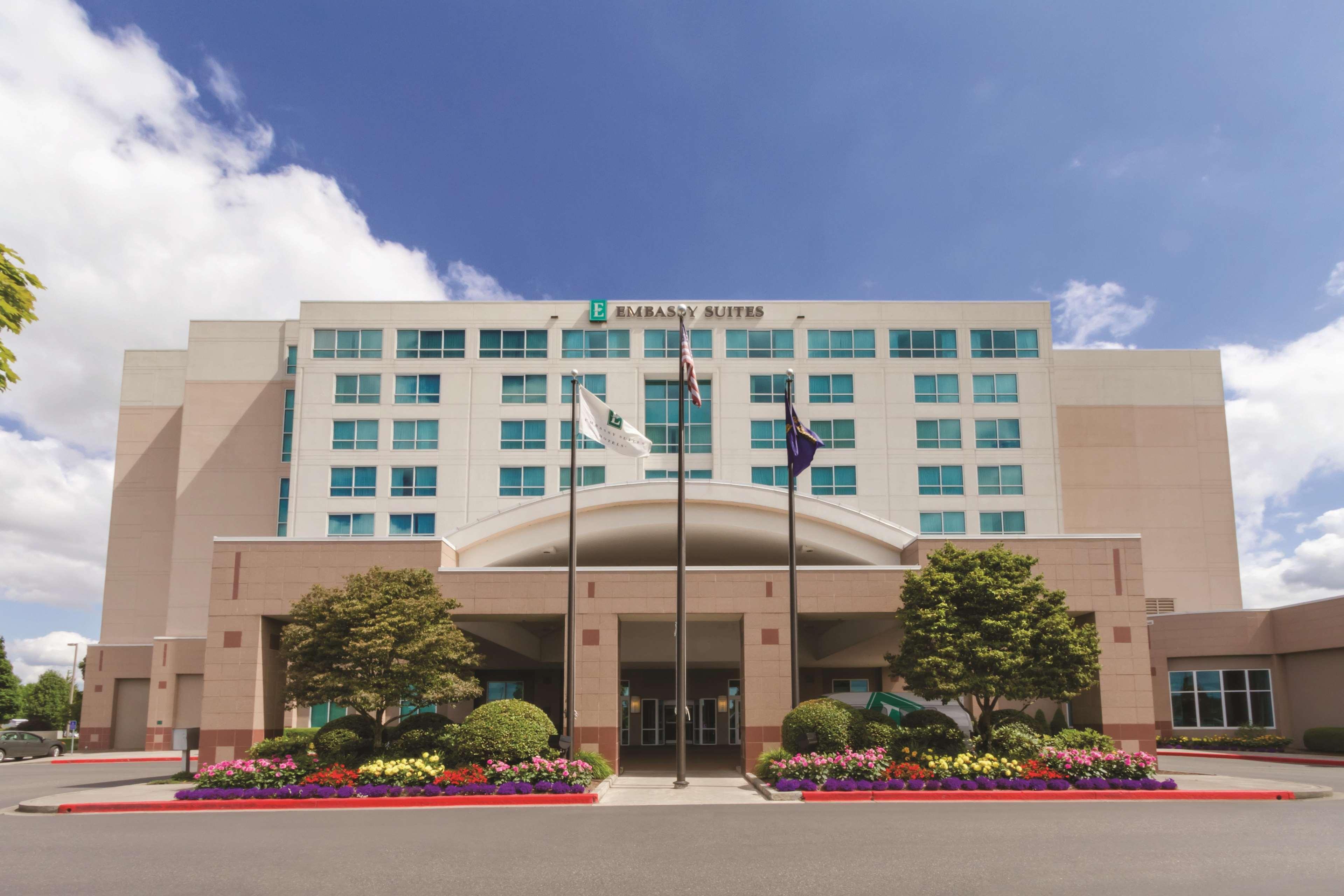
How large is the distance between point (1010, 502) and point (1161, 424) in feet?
36.3

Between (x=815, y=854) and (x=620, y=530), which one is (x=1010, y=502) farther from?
(x=815, y=854)

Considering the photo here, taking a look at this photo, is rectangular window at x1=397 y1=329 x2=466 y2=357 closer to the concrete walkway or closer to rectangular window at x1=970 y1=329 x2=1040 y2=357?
rectangular window at x1=970 y1=329 x2=1040 y2=357

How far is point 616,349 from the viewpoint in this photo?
5203 cm

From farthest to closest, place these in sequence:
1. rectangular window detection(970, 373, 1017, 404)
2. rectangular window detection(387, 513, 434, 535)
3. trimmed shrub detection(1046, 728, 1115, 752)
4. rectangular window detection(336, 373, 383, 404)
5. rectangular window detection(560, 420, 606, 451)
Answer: rectangular window detection(970, 373, 1017, 404)
rectangular window detection(336, 373, 383, 404)
rectangular window detection(560, 420, 606, 451)
rectangular window detection(387, 513, 434, 535)
trimmed shrub detection(1046, 728, 1115, 752)

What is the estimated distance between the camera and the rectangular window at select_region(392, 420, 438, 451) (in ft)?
167

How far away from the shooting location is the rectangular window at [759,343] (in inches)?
2058

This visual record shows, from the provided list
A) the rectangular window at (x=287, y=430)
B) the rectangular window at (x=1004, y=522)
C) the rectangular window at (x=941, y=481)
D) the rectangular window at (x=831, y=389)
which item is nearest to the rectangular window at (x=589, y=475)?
the rectangular window at (x=831, y=389)

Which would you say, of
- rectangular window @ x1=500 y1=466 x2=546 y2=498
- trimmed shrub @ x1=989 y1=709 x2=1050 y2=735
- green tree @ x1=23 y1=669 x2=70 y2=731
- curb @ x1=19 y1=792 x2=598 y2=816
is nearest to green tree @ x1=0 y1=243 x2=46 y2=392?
curb @ x1=19 y1=792 x2=598 y2=816

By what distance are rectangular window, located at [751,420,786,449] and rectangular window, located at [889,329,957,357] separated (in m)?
7.32

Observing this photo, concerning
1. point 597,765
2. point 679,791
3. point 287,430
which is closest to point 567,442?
point 287,430

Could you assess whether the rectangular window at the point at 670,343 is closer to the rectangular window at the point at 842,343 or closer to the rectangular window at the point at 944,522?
the rectangular window at the point at 842,343

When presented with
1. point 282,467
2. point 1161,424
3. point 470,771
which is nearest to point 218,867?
point 470,771

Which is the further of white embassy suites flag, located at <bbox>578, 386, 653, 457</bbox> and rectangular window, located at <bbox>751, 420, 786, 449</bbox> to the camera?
rectangular window, located at <bbox>751, 420, 786, 449</bbox>

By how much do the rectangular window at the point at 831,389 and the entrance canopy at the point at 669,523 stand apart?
19835 mm
